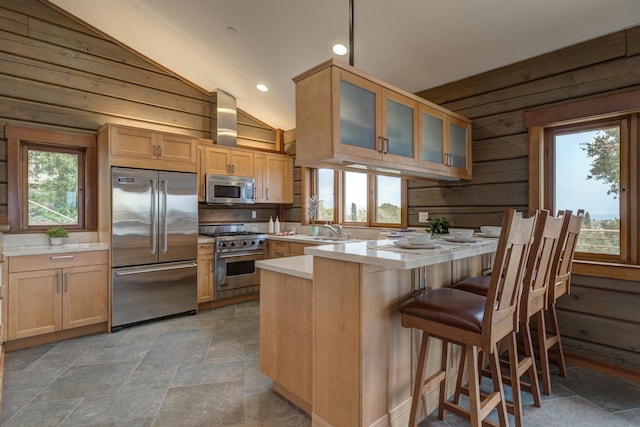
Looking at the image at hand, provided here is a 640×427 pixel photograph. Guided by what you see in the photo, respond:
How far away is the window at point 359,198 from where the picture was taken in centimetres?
389

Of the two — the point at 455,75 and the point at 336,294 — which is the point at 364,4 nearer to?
the point at 455,75

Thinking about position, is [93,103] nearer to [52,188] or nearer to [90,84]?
[90,84]

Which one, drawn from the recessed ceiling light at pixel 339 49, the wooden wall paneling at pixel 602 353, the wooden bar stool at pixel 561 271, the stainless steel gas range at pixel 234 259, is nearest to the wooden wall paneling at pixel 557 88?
the wooden bar stool at pixel 561 271

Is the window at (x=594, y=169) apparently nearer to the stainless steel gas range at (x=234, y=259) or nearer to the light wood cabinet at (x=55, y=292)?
the stainless steel gas range at (x=234, y=259)

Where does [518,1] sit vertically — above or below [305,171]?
above

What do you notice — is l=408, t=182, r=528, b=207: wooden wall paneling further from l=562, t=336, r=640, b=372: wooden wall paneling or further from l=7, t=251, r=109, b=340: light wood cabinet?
l=7, t=251, r=109, b=340: light wood cabinet

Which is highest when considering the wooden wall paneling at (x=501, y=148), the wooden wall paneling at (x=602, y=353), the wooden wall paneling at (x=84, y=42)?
the wooden wall paneling at (x=84, y=42)

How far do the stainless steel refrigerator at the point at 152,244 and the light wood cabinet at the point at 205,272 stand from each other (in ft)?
0.47

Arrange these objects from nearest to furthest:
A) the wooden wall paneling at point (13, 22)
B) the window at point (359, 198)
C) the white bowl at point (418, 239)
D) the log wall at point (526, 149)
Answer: the white bowl at point (418, 239), the log wall at point (526, 149), the wooden wall paneling at point (13, 22), the window at point (359, 198)

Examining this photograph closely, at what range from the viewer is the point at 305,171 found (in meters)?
5.00

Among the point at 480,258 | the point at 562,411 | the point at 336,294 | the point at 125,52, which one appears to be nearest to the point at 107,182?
the point at 125,52

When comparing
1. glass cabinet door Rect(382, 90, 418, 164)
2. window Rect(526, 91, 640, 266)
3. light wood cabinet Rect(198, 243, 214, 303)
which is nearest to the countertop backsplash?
light wood cabinet Rect(198, 243, 214, 303)

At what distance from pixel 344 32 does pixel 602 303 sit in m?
3.11

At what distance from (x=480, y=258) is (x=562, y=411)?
1.07m
